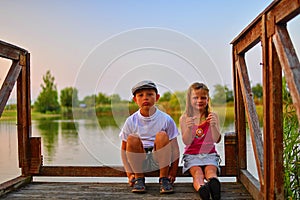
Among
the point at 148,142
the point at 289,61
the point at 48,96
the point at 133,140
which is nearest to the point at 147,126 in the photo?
the point at 148,142

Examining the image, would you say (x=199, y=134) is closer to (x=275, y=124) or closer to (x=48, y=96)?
(x=275, y=124)

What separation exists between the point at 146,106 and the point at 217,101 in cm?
57

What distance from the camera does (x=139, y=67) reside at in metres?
3.50

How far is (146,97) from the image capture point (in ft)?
10.7

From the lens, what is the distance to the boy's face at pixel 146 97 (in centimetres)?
327

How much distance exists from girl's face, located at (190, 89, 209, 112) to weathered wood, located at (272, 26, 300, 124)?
1.17m

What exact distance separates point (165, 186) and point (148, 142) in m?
0.40

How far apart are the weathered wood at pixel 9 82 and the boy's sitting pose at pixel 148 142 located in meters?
0.92

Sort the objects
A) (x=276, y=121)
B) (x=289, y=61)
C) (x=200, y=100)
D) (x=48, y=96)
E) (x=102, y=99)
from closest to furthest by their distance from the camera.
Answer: (x=289, y=61), (x=276, y=121), (x=200, y=100), (x=102, y=99), (x=48, y=96)

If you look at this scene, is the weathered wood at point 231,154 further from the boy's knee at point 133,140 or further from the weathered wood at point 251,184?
the boy's knee at point 133,140

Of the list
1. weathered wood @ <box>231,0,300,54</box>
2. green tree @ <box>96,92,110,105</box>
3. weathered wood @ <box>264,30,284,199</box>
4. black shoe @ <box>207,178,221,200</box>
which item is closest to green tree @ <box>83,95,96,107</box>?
green tree @ <box>96,92,110,105</box>

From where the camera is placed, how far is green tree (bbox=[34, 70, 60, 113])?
14.2 metres

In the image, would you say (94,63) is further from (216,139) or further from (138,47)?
(216,139)

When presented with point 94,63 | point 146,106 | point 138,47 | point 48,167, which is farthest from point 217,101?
point 48,167
